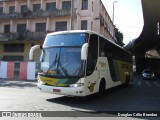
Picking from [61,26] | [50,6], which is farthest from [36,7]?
[61,26]

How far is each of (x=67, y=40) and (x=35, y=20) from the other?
3167cm

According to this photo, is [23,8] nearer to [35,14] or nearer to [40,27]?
[35,14]

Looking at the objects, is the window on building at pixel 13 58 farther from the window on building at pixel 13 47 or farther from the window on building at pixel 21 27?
the window on building at pixel 21 27

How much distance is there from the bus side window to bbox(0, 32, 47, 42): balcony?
28432 millimetres

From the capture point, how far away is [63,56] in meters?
12.0

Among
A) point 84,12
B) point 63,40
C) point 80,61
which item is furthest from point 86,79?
point 84,12

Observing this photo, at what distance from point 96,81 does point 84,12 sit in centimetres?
2795

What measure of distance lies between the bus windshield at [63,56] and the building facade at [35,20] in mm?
26060

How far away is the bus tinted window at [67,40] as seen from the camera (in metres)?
12.1

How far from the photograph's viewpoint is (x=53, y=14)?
40562mm

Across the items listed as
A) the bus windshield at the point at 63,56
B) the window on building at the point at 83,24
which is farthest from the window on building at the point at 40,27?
the bus windshield at the point at 63,56

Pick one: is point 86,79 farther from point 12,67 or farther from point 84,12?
point 84,12

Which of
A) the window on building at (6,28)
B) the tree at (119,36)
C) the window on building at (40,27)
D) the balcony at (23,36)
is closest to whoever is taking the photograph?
the balcony at (23,36)

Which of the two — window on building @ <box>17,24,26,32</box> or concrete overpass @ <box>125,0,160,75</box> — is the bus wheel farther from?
window on building @ <box>17,24,26,32</box>
